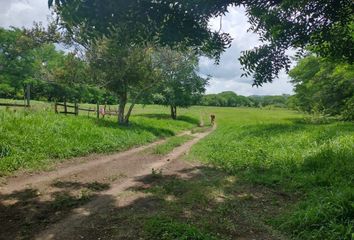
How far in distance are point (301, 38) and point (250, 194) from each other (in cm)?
484

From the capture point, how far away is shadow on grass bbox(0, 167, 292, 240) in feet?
19.8

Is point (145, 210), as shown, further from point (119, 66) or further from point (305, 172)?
point (119, 66)

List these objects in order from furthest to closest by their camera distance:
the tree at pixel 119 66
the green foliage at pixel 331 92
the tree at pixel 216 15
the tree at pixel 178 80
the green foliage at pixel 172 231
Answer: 1. the green foliage at pixel 331 92
2. the tree at pixel 178 80
3. the tree at pixel 119 66
4. the tree at pixel 216 15
5. the green foliage at pixel 172 231

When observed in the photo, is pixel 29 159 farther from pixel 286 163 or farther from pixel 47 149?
pixel 286 163

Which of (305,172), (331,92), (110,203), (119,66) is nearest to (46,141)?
(110,203)

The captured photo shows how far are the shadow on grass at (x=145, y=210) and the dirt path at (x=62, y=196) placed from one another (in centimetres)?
2

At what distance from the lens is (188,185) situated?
9438 millimetres

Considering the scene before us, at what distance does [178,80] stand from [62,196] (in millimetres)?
27186

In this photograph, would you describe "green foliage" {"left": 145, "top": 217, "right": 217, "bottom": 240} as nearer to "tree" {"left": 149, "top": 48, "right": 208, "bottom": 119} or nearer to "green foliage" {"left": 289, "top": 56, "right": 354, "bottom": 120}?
"tree" {"left": 149, "top": 48, "right": 208, "bottom": 119}

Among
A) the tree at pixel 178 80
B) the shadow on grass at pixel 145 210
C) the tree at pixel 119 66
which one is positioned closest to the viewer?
the shadow on grass at pixel 145 210

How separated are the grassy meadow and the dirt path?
0.97m

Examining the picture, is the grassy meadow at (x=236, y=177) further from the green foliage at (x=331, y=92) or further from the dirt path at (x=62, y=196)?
the green foliage at (x=331, y=92)

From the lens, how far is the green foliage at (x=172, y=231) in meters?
5.59

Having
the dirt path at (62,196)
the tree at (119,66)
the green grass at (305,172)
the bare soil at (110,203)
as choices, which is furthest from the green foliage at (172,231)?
the tree at (119,66)
